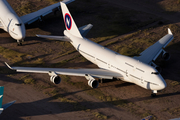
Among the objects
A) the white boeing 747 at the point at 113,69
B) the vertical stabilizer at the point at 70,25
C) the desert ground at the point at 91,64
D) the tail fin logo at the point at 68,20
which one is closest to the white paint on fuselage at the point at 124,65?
the white boeing 747 at the point at 113,69

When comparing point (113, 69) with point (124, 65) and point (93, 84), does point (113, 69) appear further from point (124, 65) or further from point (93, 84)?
point (93, 84)

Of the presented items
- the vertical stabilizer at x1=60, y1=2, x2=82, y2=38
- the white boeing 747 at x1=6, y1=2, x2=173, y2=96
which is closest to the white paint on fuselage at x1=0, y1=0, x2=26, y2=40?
the vertical stabilizer at x1=60, y1=2, x2=82, y2=38

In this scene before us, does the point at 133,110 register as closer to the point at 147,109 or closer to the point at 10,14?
the point at 147,109

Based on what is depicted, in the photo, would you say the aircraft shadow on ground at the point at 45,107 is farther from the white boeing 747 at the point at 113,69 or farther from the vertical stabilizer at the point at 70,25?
the vertical stabilizer at the point at 70,25

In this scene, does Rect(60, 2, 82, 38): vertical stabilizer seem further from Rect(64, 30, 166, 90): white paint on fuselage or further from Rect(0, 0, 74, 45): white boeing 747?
Rect(0, 0, 74, 45): white boeing 747

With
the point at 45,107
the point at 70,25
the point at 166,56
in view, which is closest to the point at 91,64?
the point at 70,25

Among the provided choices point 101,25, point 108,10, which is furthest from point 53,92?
point 108,10
